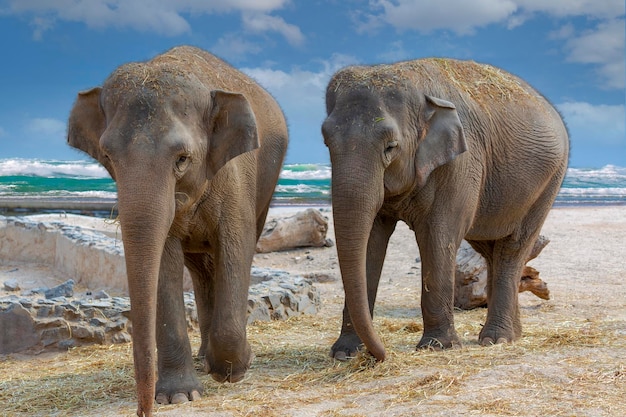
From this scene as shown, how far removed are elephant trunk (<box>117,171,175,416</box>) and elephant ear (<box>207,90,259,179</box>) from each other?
29.4 inches

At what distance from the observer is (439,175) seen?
6.65 meters

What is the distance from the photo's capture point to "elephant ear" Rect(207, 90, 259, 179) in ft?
18.0

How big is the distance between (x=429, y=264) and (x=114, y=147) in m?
2.79

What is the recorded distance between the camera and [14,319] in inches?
327

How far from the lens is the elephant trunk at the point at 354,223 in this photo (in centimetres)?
584

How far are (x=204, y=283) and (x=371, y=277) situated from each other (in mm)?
1334

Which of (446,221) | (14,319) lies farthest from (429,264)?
(14,319)

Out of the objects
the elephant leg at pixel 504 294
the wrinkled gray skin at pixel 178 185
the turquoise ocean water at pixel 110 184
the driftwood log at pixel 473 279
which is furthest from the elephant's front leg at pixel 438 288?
the turquoise ocean water at pixel 110 184

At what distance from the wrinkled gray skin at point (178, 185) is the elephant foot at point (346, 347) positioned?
0.91 m

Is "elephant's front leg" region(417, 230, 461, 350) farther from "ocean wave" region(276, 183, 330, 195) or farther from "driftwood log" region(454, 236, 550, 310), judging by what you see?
"ocean wave" region(276, 183, 330, 195)

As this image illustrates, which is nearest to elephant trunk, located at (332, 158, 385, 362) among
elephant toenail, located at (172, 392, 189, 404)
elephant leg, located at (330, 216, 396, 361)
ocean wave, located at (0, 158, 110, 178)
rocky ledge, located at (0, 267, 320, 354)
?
elephant leg, located at (330, 216, 396, 361)

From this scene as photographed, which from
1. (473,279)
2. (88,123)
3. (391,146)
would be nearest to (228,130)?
(88,123)

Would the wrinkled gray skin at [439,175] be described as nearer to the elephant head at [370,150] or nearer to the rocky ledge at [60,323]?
the elephant head at [370,150]

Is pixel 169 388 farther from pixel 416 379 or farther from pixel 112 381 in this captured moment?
pixel 416 379
